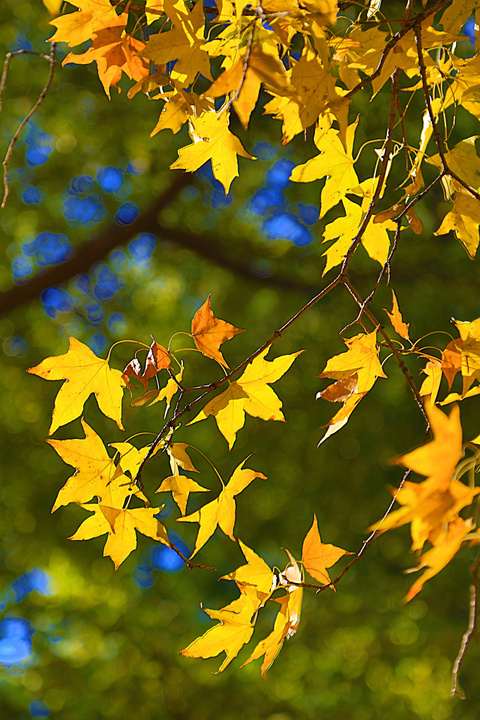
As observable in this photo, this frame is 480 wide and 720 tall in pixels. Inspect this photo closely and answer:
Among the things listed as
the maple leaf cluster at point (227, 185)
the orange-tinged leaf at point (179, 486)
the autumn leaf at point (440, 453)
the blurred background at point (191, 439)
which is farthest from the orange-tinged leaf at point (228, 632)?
the blurred background at point (191, 439)

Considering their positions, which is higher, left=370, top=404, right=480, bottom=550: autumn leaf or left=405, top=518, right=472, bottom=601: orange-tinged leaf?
left=370, top=404, right=480, bottom=550: autumn leaf

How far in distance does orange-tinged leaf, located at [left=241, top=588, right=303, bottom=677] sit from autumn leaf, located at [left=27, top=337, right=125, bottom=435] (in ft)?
0.79

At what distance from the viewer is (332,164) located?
0.67m

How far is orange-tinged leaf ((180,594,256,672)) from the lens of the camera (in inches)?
23.5

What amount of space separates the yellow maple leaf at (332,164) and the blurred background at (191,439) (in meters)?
1.83

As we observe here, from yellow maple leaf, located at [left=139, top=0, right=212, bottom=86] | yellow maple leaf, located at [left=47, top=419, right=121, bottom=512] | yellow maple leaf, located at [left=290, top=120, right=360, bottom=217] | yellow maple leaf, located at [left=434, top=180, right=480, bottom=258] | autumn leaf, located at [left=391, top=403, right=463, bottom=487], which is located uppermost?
yellow maple leaf, located at [left=139, top=0, right=212, bottom=86]

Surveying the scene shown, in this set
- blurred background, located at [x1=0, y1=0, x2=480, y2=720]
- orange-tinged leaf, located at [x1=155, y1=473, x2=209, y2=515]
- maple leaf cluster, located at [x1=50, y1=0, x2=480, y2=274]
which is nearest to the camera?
maple leaf cluster, located at [x1=50, y1=0, x2=480, y2=274]

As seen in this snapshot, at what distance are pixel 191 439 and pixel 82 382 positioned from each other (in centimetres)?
201

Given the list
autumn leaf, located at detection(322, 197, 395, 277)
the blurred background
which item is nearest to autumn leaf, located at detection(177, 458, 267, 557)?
autumn leaf, located at detection(322, 197, 395, 277)

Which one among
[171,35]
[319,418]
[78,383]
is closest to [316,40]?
[171,35]

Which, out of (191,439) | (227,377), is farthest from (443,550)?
(191,439)

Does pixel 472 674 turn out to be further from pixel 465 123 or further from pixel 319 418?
pixel 465 123

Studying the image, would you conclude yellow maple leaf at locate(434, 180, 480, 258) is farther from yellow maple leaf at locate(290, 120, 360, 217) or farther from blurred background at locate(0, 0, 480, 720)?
blurred background at locate(0, 0, 480, 720)

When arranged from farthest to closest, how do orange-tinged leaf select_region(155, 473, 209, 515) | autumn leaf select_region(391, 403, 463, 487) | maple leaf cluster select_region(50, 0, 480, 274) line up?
orange-tinged leaf select_region(155, 473, 209, 515) → maple leaf cluster select_region(50, 0, 480, 274) → autumn leaf select_region(391, 403, 463, 487)
